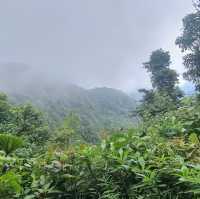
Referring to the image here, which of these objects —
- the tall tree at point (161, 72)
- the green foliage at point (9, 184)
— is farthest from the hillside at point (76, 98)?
the green foliage at point (9, 184)

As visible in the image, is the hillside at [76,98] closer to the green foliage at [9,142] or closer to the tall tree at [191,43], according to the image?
the tall tree at [191,43]

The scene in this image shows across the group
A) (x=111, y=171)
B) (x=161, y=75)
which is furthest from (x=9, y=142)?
(x=161, y=75)

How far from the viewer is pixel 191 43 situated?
24328mm

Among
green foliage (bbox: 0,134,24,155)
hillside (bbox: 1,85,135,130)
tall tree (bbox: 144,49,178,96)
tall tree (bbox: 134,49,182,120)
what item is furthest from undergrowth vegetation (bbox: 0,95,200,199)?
hillside (bbox: 1,85,135,130)

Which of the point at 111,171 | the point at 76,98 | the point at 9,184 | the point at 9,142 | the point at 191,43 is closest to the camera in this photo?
the point at 9,184

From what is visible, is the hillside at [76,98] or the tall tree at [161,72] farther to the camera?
the hillside at [76,98]

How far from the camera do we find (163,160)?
2.85 m

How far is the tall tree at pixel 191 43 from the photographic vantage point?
23531 millimetres

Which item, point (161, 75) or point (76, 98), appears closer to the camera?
point (161, 75)

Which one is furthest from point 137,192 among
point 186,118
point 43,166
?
point 186,118

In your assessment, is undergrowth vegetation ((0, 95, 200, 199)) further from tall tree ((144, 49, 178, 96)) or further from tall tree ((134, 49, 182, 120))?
tall tree ((144, 49, 178, 96))

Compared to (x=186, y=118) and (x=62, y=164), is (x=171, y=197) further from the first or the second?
(x=186, y=118)

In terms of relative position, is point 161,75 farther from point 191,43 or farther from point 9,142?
point 9,142

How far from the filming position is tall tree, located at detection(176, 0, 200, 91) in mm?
23531
